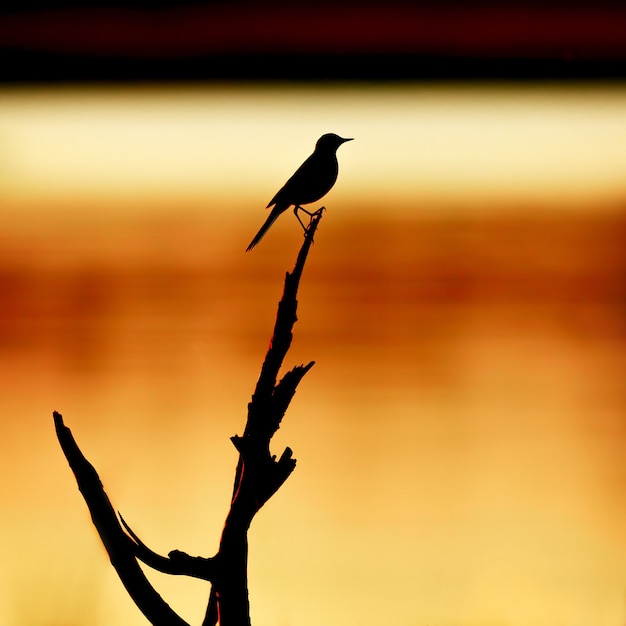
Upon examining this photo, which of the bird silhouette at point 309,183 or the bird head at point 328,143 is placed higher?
the bird head at point 328,143

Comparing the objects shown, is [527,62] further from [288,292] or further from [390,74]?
[288,292]

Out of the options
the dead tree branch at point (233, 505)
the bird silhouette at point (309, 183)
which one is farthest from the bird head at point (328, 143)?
the dead tree branch at point (233, 505)

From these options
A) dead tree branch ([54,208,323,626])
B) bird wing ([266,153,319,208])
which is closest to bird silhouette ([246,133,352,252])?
bird wing ([266,153,319,208])

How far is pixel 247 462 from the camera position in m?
0.94

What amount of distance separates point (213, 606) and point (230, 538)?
0.65 feet

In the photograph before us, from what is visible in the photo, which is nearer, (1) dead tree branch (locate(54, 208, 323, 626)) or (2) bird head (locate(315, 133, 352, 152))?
(1) dead tree branch (locate(54, 208, 323, 626))

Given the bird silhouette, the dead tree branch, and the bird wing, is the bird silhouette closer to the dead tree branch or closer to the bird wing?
the bird wing

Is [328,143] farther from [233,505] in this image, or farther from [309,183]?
[233,505]

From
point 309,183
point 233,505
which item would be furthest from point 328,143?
point 233,505

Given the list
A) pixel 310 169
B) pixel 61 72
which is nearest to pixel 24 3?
pixel 61 72

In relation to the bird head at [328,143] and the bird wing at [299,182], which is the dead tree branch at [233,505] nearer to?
the bird wing at [299,182]

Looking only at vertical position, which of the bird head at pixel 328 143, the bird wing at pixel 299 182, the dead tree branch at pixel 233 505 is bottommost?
the dead tree branch at pixel 233 505

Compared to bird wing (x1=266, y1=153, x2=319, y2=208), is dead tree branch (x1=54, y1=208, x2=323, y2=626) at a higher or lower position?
lower

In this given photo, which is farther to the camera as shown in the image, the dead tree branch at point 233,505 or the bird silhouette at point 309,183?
the bird silhouette at point 309,183
